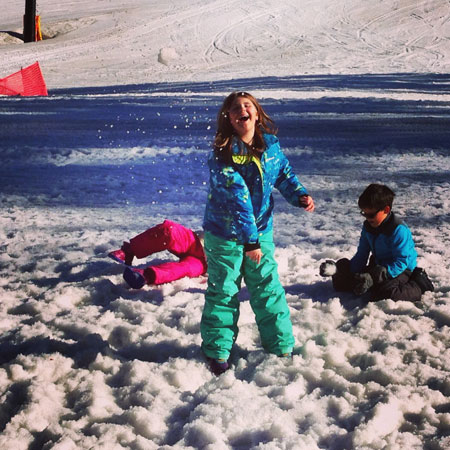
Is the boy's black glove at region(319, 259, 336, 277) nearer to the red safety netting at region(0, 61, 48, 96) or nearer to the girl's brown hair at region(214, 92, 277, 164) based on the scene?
the girl's brown hair at region(214, 92, 277, 164)

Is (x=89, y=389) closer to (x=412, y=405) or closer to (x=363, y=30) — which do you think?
(x=412, y=405)

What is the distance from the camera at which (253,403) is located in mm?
2715

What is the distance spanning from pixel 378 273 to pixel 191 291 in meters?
1.23

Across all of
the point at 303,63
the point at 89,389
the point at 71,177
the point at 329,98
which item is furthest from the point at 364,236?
the point at 303,63

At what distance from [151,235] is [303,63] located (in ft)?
48.9

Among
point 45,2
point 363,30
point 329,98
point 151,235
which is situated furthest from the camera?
point 45,2

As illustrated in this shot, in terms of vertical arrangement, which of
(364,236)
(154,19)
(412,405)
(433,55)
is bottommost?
(412,405)

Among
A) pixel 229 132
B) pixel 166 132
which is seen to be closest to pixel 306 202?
pixel 229 132

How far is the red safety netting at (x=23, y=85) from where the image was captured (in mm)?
13836

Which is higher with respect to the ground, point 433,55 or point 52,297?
point 433,55

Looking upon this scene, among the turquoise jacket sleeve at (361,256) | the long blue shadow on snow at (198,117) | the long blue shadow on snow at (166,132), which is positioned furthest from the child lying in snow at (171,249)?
the long blue shadow on snow at (198,117)

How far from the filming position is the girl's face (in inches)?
113

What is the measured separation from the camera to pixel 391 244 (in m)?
3.58

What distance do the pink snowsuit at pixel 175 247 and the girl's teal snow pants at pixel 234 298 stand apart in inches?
39.0
